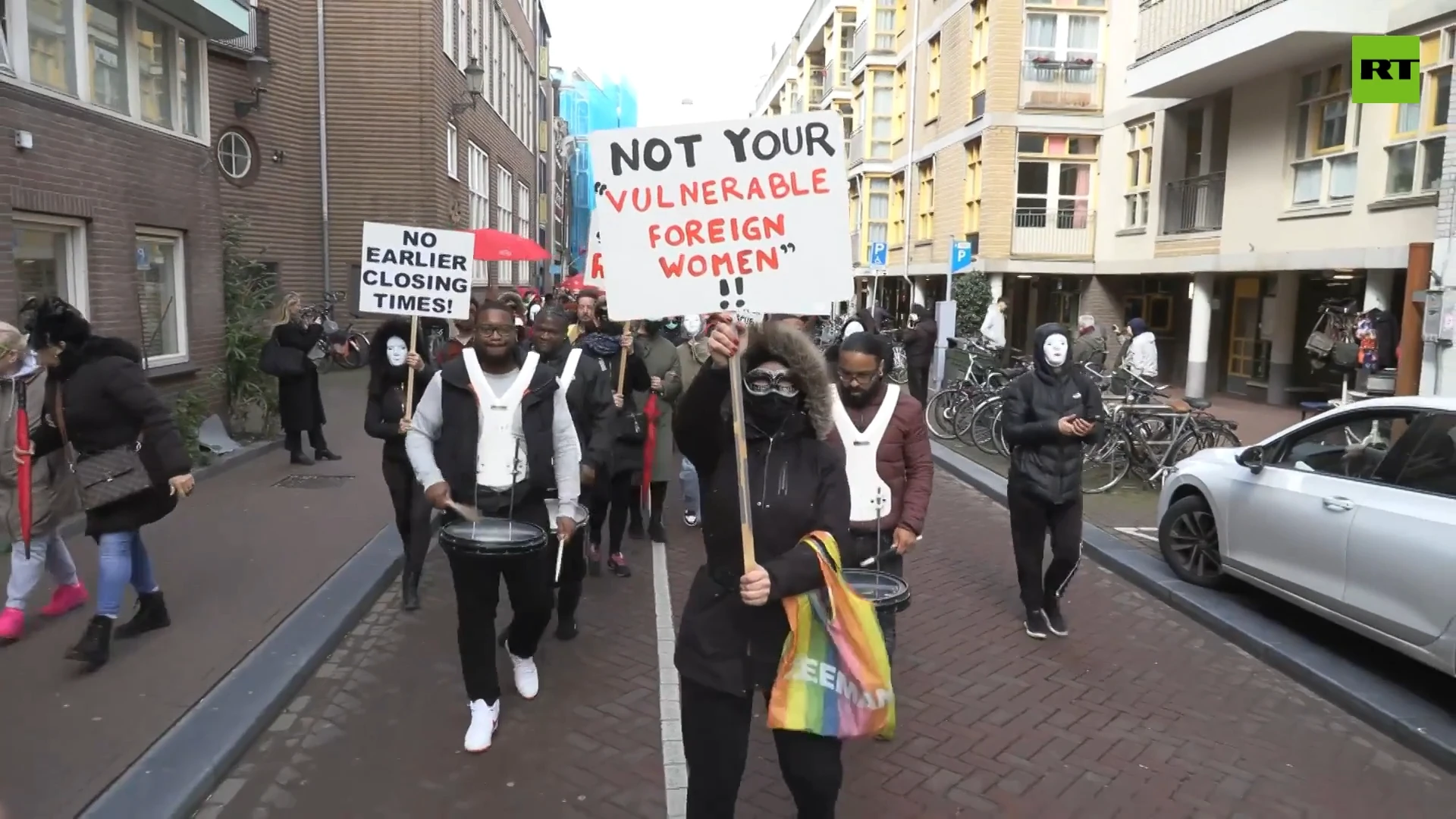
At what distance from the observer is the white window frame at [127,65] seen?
8336mm

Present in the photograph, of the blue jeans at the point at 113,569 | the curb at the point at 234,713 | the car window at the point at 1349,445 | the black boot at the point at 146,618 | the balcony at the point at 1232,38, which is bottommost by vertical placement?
the curb at the point at 234,713

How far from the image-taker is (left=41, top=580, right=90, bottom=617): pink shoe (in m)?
5.71

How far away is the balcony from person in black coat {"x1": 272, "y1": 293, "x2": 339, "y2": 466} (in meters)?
13.8

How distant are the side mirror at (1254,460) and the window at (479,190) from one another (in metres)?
21.1

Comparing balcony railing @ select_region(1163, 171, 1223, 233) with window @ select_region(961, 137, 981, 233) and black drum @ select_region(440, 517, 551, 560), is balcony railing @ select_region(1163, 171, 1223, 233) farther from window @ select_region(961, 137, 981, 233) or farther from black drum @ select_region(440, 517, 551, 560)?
black drum @ select_region(440, 517, 551, 560)

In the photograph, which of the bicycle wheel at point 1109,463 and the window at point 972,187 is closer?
the bicycle wheel at point 1109,463

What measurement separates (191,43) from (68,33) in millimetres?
2844

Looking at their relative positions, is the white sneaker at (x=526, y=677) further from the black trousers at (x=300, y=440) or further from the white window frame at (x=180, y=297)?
the white window frame at (x=180, y=297)

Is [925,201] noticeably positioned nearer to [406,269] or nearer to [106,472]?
[406,269]

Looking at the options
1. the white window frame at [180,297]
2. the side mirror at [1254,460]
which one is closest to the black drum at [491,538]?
the side mirror at [1254,460]

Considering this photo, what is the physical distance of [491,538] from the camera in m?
4.20

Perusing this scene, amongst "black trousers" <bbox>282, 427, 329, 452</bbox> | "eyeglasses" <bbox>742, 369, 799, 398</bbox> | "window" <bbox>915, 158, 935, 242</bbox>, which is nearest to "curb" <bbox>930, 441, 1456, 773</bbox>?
"eyeglasses" <bbox>742, 369, 799, 398</bbox>

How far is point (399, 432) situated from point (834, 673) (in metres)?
4.04

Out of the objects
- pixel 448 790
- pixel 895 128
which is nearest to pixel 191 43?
pixel 448 790
